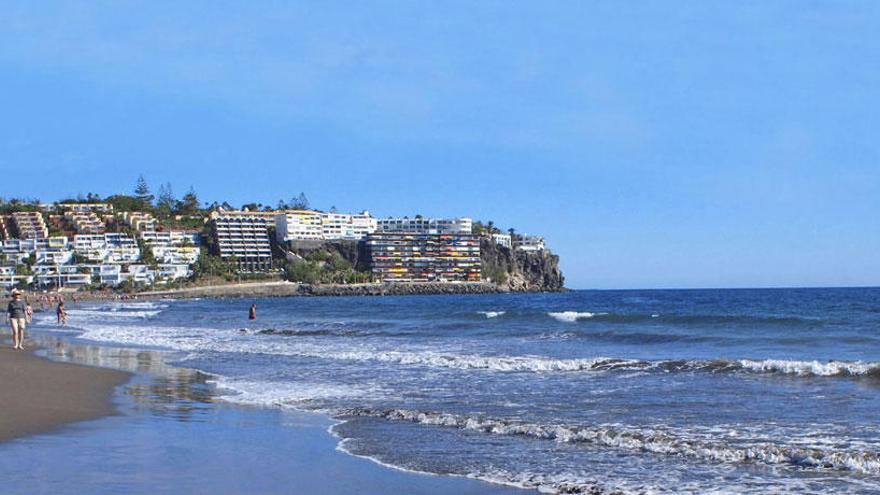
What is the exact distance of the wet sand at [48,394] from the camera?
1037 cm

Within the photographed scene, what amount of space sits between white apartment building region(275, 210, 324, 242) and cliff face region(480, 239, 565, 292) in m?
38.0

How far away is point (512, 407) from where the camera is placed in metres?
12.7

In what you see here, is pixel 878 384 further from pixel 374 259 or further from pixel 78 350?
pixel 374 259

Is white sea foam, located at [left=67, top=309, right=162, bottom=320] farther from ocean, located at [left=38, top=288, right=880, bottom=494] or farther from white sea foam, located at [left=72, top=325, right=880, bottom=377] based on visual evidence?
ocean, located at [left=38, top=288, right=880, bottom=494]

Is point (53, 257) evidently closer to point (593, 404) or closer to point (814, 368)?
point (814, 368)

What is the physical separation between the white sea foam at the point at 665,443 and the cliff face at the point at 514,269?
174055mm

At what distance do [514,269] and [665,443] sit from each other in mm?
183389

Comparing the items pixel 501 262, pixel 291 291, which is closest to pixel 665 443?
pixel 291 291

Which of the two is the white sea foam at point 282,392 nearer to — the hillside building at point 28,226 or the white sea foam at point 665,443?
the white sea foam at point 665,443

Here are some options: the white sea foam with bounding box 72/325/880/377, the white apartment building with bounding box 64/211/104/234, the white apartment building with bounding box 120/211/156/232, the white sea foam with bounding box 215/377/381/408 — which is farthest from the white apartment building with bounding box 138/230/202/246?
the white sea foam with bounding box 215/377/381/408

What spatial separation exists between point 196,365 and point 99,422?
32.8 feet

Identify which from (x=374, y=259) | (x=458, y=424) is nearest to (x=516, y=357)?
(x=458, y=424)

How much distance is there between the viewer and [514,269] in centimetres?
19212

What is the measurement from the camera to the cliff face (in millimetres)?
188113
